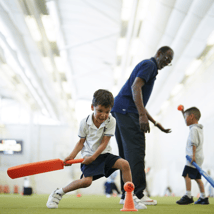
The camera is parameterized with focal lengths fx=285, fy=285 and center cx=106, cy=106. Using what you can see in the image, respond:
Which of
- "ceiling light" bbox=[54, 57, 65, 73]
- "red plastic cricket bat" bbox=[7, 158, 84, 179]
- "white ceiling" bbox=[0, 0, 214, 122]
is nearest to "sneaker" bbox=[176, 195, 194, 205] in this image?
"red plastic cricket bat" bbox=[7, 158, 84, 179]

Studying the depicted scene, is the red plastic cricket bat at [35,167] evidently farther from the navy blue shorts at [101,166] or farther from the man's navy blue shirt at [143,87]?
the man's navy blue shirt at [143,87]

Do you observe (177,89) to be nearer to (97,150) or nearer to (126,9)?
(126,9)

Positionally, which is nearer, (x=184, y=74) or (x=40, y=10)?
(x=40, y=10)

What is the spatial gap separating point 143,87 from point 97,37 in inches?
177

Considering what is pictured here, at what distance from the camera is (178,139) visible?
8.84m

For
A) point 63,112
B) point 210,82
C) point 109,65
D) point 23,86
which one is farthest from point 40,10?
point 63,112

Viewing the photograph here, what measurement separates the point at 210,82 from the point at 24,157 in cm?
857

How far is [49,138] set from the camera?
500 inches

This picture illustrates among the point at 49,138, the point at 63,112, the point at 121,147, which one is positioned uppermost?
the point at 63,112

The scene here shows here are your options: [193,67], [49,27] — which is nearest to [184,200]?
[49,27]

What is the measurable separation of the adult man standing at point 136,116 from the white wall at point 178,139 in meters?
3.82

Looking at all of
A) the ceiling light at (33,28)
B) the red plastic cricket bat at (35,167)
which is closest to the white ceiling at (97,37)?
the ceiling light at (33,28)

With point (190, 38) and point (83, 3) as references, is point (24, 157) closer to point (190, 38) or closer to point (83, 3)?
point (83, 3)

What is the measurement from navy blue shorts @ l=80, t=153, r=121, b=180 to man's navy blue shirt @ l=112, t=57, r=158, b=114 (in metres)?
0.51
